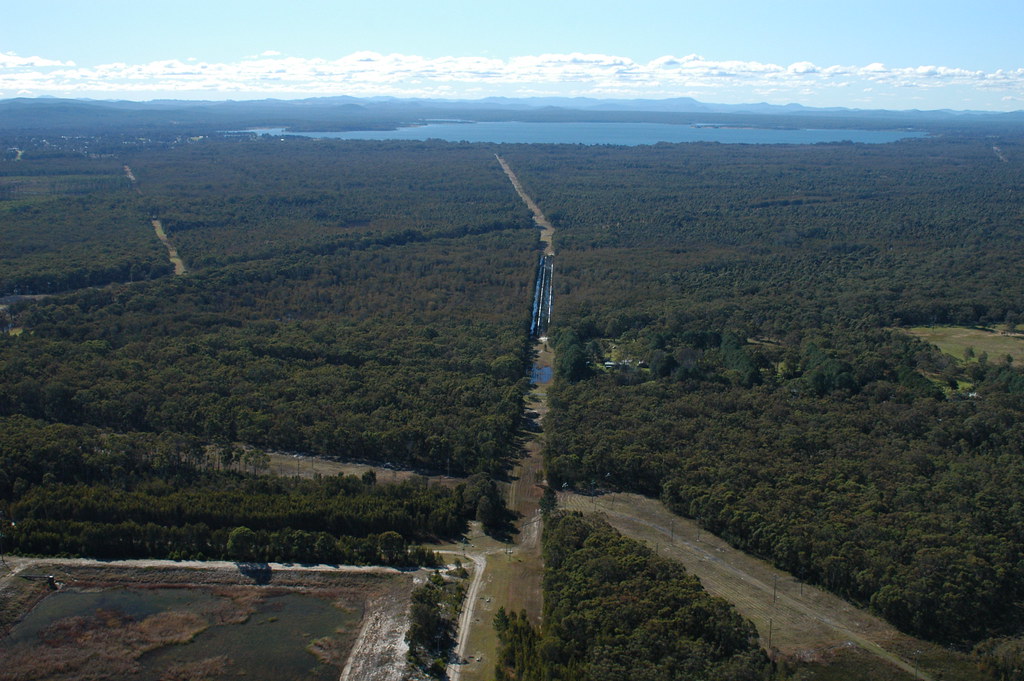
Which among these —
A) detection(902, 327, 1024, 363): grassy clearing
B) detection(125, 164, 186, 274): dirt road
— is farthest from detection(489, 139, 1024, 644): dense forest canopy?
detection(125, 164, 186, 274): dirt road

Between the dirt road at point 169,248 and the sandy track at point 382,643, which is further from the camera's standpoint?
the dirt road at point 169,248

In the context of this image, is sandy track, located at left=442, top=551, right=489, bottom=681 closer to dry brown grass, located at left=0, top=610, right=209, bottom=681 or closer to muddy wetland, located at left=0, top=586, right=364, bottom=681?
muddy wetland, located at left=0, top=586, right=364, bottom=681

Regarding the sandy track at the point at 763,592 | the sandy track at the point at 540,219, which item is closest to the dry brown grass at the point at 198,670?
the sandy track at the point at 763,592

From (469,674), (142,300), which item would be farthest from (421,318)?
(469,674)

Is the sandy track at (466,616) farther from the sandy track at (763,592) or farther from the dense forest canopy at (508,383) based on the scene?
the sandy track at (763,592)

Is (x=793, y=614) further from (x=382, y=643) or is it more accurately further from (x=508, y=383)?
(x=508, y=383)

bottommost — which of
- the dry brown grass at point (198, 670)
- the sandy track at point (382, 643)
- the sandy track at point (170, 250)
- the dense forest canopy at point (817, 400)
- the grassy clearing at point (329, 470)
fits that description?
the dry brown grass at point (198, 670)
